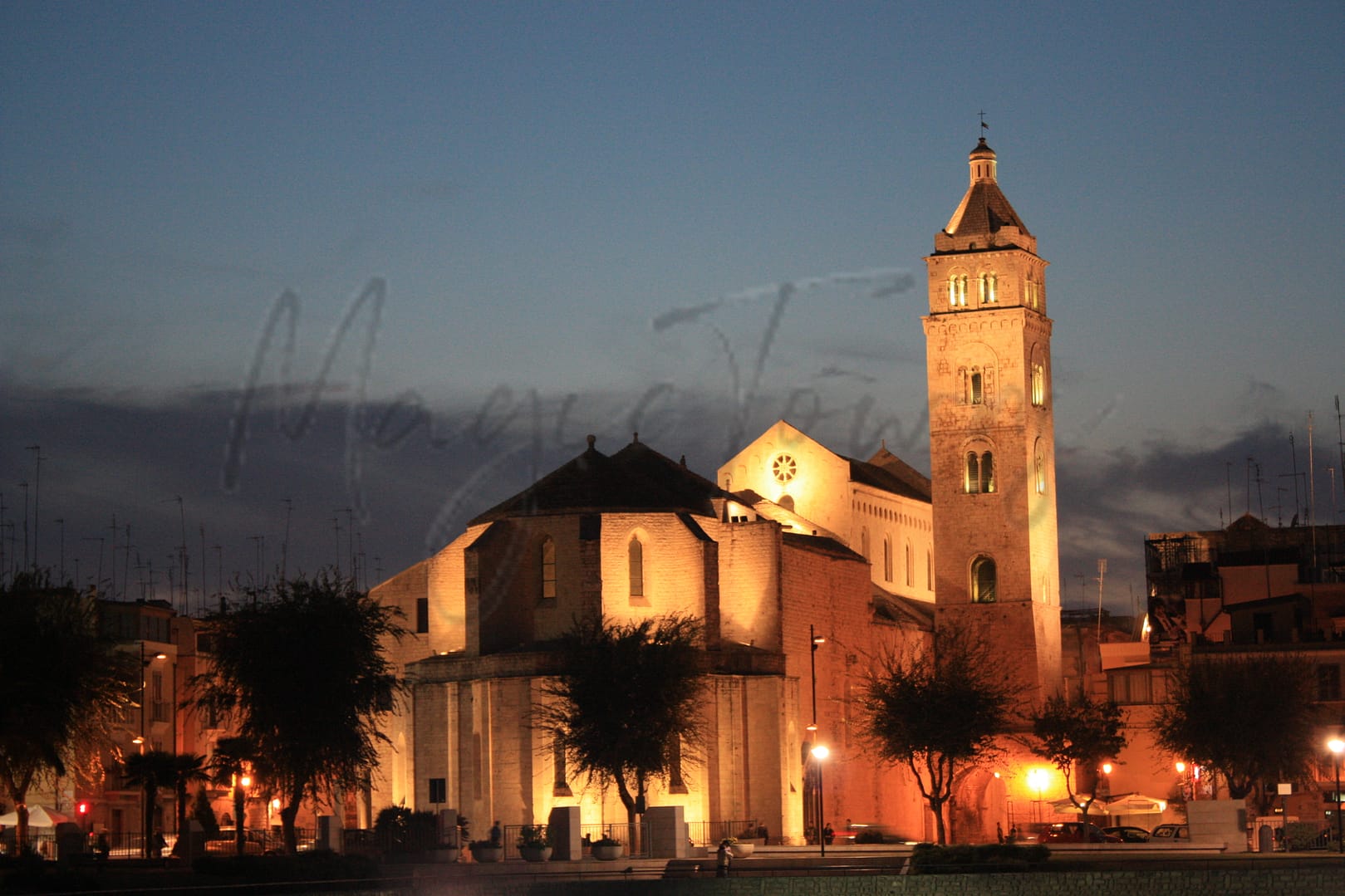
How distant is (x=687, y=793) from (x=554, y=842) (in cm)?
1516

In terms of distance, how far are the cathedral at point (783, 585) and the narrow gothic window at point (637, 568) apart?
0.26 ft

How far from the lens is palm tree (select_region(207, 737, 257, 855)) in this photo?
2406 inches

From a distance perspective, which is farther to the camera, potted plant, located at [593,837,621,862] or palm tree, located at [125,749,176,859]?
palm tree, located at [125,749,176,859]

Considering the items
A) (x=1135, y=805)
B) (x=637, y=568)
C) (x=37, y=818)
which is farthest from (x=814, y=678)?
(x=37, y=818)

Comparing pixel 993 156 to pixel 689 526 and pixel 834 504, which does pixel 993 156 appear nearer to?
pixel 834 504

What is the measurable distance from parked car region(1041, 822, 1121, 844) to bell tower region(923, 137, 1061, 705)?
67.0 ft

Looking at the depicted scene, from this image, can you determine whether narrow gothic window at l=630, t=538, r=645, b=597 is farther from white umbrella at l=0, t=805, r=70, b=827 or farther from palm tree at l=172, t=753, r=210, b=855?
white umbrella at l=0, t=805, r=70, b=827

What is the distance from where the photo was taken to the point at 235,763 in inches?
2601

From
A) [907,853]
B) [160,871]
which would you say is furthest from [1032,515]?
[160,871]

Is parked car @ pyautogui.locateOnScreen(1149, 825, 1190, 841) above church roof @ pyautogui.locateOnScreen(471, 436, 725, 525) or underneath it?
underneath

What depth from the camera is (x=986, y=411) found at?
8519 centimetres

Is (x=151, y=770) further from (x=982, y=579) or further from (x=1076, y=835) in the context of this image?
(x=982, y=579)

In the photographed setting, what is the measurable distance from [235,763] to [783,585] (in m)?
19.1

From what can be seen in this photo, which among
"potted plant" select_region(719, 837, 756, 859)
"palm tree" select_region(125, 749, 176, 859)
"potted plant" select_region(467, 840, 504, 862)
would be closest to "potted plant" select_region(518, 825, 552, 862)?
"potted plant" select_region(467, 840, 504, 862)
